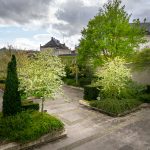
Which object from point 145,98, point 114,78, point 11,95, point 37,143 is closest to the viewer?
point 37,143

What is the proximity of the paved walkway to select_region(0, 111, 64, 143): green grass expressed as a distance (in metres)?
0.71

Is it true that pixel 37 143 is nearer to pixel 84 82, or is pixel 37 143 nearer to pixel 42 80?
pixel 42 80

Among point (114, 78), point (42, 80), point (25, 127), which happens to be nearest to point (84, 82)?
point (114, 78)

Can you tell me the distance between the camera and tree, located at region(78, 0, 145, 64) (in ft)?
72.2

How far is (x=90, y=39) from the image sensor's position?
2327cm

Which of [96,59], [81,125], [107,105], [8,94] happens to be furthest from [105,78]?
[8,94]

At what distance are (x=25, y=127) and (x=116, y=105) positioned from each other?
757cm

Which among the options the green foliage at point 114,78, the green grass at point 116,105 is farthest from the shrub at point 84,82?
the green grass at point 116,105

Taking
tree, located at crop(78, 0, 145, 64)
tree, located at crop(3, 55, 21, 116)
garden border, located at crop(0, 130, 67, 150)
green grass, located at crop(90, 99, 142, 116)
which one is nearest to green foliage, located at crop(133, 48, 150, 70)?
tree, located at crop(78, 0, 145, 64)

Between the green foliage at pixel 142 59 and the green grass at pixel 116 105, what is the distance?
163 inches

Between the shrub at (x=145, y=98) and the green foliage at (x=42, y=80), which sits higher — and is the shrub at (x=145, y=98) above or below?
below

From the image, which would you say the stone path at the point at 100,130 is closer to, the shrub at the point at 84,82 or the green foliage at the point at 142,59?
the green foliage at the point at 142,59

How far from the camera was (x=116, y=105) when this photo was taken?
1600 centimetres

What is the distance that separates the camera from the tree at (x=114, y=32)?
22.0 m
